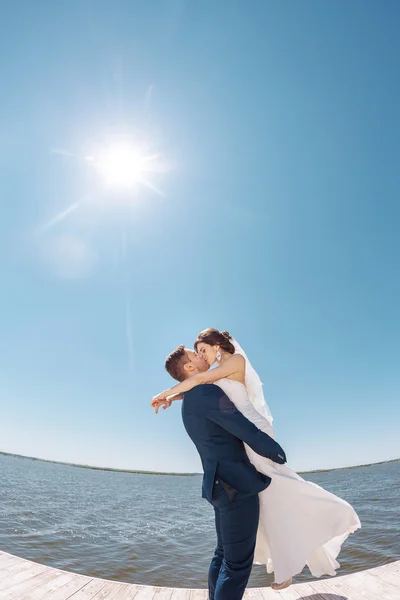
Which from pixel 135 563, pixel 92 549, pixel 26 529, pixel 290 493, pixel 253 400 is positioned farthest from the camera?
pixel 26 529

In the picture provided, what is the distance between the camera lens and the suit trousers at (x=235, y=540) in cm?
217

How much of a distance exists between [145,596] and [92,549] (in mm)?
5541

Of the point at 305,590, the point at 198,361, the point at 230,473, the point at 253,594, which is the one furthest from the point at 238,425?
the point at 305,590

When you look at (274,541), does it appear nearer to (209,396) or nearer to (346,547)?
(209,396)

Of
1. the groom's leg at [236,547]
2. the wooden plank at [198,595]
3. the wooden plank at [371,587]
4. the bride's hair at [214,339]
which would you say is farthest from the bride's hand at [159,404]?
the wooden plank at [371,587]

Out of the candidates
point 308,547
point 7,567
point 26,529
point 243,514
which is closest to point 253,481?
point 243,514

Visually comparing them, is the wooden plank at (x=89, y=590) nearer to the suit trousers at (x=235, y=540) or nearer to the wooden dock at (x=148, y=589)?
the wooden dock at (x=148, y=589)

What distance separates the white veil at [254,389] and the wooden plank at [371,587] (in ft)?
6.98

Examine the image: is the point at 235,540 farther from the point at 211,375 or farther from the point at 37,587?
the point at 37,587

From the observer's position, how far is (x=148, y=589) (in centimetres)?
354

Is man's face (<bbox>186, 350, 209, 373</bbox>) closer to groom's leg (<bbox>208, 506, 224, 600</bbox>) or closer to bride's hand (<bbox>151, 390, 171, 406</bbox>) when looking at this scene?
bride's hand (<bbox>151, 390, 171, 406</bbox>)

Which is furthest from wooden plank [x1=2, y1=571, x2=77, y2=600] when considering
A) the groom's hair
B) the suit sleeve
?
the suit sleeve

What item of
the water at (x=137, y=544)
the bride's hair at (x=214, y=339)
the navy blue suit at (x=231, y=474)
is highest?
the bride's hair at (x=214, y=339)

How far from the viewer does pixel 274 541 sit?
8.23ft
